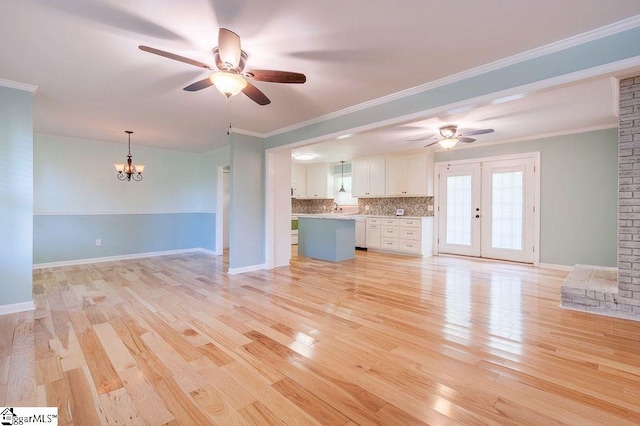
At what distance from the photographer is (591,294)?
3170mm

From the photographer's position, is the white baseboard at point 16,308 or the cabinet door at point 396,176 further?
the cabinet door at point 396,176

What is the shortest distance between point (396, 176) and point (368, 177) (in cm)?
82

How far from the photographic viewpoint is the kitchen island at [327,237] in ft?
19.8

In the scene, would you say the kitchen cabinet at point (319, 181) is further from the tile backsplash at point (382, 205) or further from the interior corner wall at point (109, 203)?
the interior corner wall at point (109, 203)

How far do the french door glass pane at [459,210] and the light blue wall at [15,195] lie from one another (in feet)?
23.4

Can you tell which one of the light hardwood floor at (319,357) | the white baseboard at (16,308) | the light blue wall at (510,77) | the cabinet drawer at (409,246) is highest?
the light blue wall at (510,77)

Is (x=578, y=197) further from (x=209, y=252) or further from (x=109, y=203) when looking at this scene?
(x=109, y=203)

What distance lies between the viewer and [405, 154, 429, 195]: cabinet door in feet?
22.0

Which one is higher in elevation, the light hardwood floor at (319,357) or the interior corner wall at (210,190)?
the interior corner wall at (210,190)

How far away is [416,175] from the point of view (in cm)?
685

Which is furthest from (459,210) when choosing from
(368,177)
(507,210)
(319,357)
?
(319,357)

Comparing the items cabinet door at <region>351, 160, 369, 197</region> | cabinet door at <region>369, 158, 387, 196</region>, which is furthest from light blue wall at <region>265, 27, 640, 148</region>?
cabinet door at <region>351, 160, 369, 197</region>

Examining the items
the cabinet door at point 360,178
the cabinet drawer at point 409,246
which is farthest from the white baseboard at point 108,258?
the cabinet drawer at point 409,246

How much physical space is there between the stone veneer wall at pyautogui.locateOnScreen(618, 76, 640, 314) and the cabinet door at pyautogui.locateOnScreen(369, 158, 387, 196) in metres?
4.61
